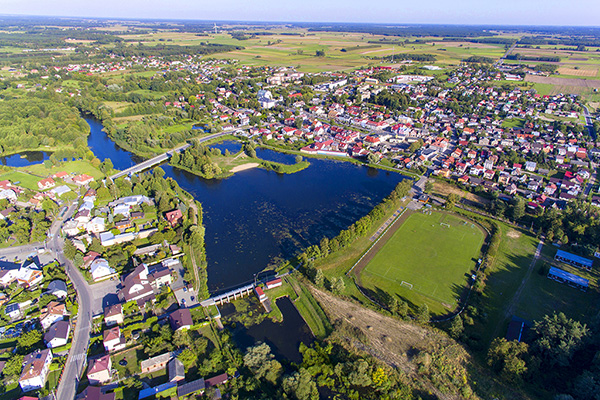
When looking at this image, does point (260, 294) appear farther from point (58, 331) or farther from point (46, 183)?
point (46, 183)

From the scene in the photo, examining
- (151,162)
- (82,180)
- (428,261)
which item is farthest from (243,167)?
(428,261)

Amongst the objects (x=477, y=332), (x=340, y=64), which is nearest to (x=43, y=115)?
(x=477, y=332)

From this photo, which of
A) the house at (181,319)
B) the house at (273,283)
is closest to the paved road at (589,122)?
the house at (273,283)

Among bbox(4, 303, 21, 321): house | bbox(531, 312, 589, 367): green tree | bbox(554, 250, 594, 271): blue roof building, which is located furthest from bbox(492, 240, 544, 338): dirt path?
bbox(4, 303, 21, 321): house

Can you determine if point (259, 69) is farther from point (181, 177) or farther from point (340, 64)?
point (181, 177)

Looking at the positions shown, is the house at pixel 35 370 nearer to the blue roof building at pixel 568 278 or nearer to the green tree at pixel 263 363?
the green tree at pixel 263 363

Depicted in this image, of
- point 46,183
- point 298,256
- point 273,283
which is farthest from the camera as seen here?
point 46,183

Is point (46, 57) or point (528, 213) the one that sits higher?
point (46, 57)
